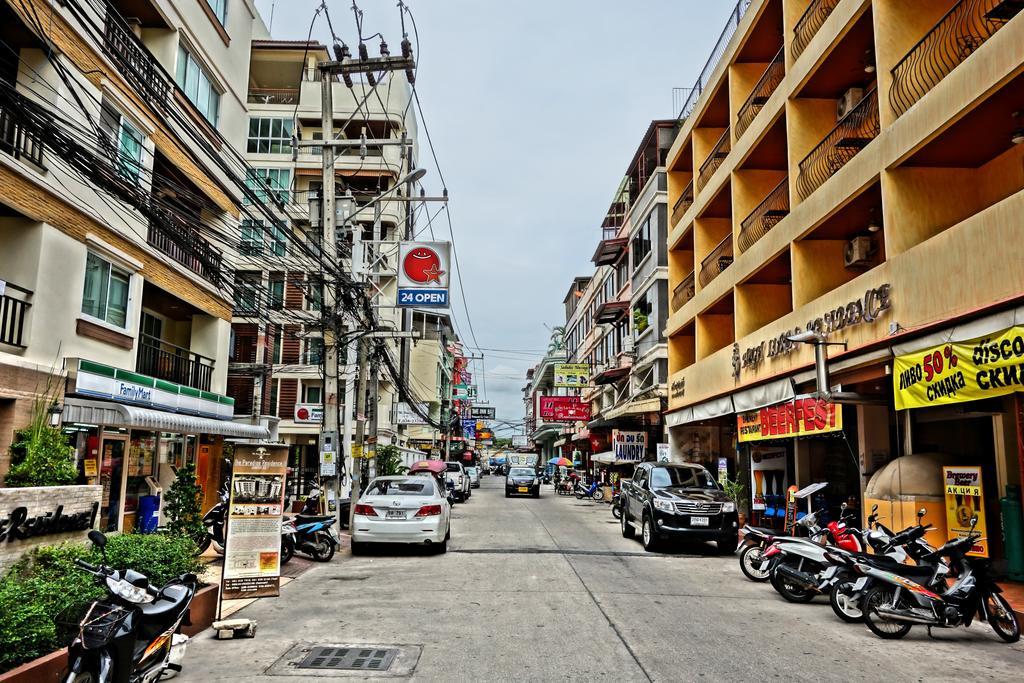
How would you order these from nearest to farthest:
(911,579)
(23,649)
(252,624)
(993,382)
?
(23,649)
(252,624)
(911,579)
(993,382)

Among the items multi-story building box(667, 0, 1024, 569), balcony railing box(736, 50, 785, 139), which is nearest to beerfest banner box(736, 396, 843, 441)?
multi-story building box(667, 0, 1024, 569)

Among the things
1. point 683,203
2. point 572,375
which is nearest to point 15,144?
point 683,203

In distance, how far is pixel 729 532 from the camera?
1603cm

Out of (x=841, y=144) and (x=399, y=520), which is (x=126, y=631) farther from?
(x=841, y=144)

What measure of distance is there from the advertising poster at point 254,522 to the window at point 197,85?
13314 mm

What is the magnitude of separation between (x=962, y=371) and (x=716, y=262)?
15.4 metres

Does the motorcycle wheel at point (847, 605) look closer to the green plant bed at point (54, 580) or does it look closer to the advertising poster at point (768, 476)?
the green plant bed at point (54, 580)

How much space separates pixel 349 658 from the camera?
7.21 metres

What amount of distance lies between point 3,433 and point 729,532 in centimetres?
1363

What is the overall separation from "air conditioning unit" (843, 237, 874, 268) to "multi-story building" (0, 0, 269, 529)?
12758 millimetres

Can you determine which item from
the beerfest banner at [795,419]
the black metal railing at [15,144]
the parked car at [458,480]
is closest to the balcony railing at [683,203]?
the beerfest banner at [795,419]

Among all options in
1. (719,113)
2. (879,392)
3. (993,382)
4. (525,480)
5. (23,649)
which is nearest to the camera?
(23,649)

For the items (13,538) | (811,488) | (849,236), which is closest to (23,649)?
(13,538)

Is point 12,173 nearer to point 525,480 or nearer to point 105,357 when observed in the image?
point 105,357
